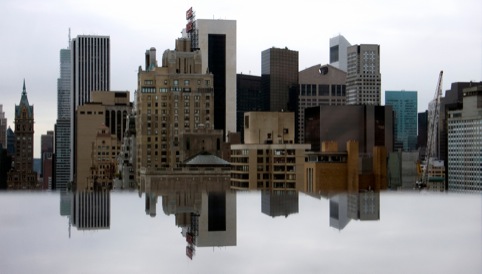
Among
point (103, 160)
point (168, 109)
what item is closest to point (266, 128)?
point (168, 109)

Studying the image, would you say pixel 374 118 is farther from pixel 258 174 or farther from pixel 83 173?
pixel 258 174

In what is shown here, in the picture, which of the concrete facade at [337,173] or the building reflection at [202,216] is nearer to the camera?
the building reflection at [202,216]

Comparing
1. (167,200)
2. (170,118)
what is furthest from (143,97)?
(167,200)

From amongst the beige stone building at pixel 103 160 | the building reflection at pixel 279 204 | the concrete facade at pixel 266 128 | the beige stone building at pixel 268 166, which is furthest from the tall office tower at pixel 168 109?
the building reflection at pixel 279 204

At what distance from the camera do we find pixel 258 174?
4141 inches

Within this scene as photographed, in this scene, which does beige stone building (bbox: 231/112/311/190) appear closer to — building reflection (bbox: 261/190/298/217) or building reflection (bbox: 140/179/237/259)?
building reflection (bbox: 140/179/237/259)

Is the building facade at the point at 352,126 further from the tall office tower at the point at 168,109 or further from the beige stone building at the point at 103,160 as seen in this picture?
the tall office tower at the point at 168,109

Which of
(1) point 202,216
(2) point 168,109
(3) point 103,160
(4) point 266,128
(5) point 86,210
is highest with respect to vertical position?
(2) point 168,109

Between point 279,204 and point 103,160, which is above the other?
point 103,160

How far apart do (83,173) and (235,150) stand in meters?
95.3

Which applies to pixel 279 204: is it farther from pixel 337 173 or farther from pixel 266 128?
pixel 337 173

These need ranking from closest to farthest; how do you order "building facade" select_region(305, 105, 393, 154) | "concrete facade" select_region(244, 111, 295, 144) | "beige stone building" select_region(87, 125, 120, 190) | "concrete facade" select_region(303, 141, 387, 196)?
"concrete facade" select_region(303, 141, 387, 196) → "concrete facade" select_region(244, 111, 295, 144) → "beige stone building" select_region(87, 125, 120, 190) → "building facade" select_region(305, 105, 393, 154)

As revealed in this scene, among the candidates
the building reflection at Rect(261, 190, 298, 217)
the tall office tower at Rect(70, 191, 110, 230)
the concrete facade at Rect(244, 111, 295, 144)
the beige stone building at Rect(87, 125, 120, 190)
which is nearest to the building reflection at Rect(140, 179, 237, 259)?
the building reflection at Rect(261, 190, 298, 217)

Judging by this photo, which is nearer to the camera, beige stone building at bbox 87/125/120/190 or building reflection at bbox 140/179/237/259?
building reflection at bbox 140/179/237/259
